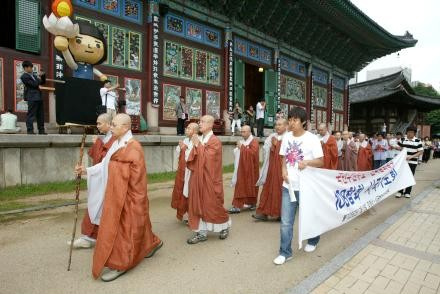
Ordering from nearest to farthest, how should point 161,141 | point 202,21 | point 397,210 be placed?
point 397,210 → point 161,141 → point 202,21

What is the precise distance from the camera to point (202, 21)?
43.0ft

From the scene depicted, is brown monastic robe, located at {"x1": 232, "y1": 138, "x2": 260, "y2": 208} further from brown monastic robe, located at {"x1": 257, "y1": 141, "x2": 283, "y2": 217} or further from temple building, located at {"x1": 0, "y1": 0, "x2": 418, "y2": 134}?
temple building, located at {"x1": 0, "y1": 0, "x2": 418, "y2": 134}

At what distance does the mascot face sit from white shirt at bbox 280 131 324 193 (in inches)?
251

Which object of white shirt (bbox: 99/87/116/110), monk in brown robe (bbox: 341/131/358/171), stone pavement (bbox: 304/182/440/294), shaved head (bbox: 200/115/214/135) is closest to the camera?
stone pavement (bbox: 304/182/440/294)

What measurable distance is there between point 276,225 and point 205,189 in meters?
1.67

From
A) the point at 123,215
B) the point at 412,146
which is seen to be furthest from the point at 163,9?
the point at 123,215

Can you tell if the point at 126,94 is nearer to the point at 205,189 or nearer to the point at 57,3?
the point at 57,3

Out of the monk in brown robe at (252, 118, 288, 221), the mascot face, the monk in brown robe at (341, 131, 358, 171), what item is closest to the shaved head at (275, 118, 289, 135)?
the monk in brown robe at (252, 118, 288, 221)

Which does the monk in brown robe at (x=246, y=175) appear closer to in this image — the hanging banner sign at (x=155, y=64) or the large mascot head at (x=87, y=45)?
the large mascot head at (x=87, y=45)

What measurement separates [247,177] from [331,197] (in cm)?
223

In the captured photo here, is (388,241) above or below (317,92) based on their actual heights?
below

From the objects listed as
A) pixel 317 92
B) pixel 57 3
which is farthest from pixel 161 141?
pixel 317 92

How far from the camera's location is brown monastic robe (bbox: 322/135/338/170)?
6133 millimetres

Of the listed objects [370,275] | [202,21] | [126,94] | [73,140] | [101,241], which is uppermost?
[202,21]
